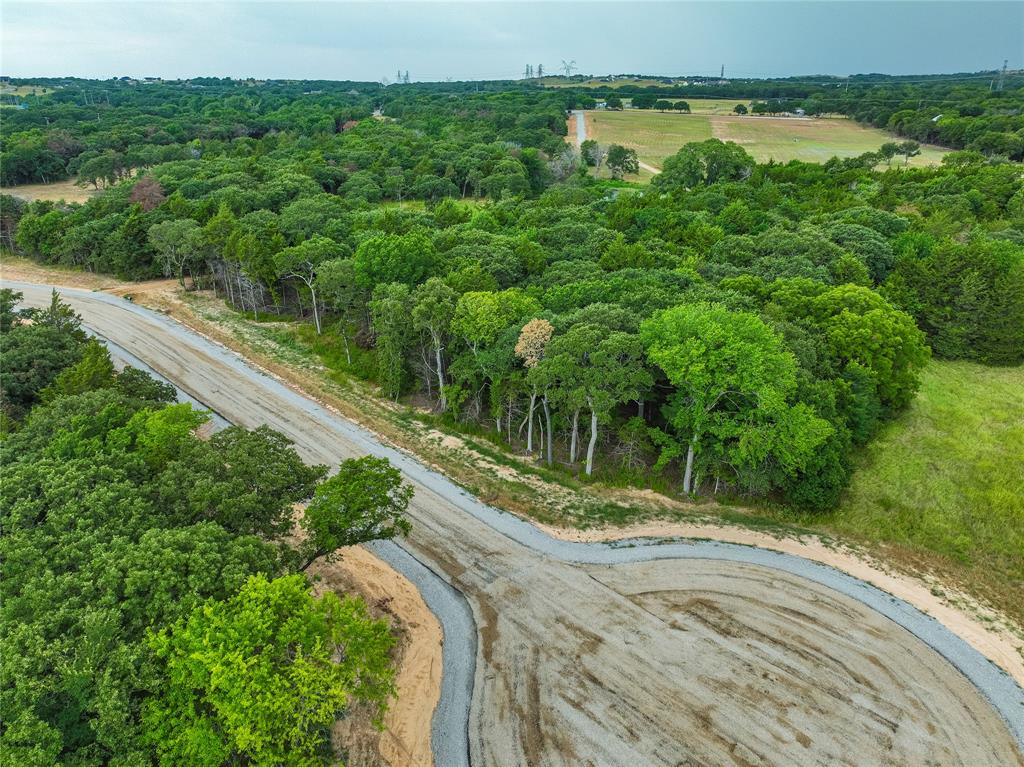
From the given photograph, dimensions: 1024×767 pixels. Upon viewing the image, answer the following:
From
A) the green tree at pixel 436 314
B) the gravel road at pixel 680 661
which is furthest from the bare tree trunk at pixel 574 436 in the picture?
the green tree at pixel 436 314

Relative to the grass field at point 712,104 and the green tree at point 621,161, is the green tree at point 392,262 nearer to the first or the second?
the green tree at point 621,161

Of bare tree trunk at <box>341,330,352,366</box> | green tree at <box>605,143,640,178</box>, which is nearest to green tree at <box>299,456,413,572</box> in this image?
bare tree trunk at <box>341,330,352,366</box>

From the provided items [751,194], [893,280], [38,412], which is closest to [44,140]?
[38,412]

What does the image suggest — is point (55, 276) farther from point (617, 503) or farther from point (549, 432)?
point (617, 503)

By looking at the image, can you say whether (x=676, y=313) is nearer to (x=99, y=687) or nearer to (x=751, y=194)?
(x=99, y=687)

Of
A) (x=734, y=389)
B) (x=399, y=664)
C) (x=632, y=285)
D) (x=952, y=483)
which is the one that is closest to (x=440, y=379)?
(x=632, y=285)
